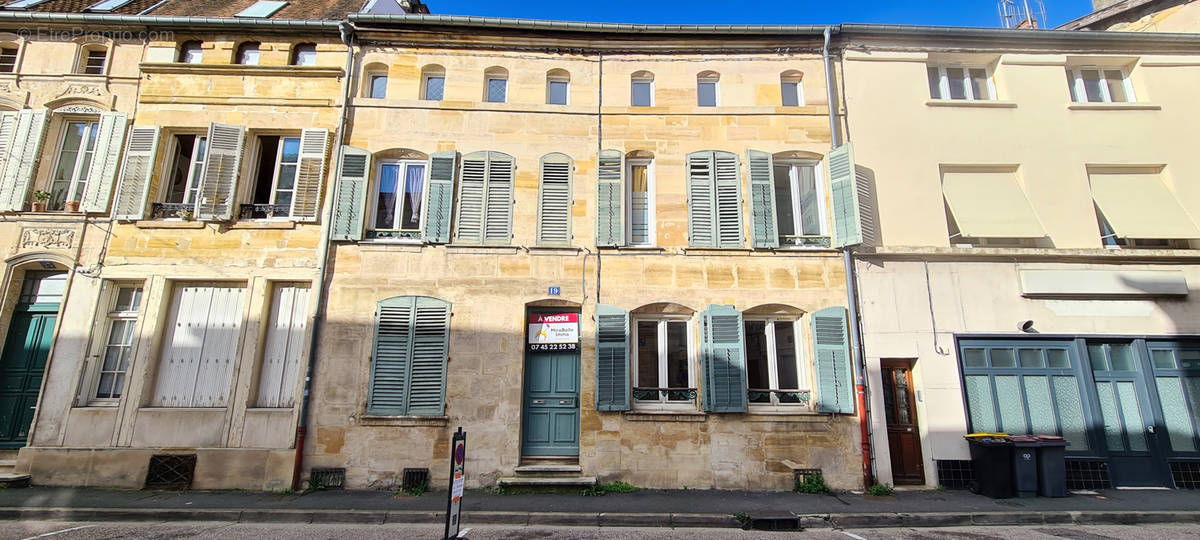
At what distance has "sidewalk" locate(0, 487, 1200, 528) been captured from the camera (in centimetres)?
645

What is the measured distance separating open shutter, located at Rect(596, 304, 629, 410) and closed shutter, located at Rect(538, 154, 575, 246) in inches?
57.0

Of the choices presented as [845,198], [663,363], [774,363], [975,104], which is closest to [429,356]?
[663,363]

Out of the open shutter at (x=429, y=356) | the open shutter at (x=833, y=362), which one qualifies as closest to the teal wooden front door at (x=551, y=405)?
the open shutter at (x=429, y=356)

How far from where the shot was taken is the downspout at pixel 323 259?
7.73 m

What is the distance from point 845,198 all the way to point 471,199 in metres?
6.36

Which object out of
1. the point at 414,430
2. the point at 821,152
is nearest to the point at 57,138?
the point at 414,430

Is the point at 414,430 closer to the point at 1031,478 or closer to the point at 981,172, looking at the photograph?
the point at 1031,478

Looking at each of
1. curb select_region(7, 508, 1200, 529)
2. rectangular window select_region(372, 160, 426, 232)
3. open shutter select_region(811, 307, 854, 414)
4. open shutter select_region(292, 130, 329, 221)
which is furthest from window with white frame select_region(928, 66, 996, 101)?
open shutter select_region(292, 130, 329, 221)

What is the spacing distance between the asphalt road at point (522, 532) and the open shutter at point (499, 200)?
14.5 feet

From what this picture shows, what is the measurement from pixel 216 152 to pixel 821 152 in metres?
10.5

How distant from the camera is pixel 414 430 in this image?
790 cm

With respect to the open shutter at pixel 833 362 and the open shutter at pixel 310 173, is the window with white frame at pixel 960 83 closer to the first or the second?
the open shutter at pixel 833 362

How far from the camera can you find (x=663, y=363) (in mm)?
8422

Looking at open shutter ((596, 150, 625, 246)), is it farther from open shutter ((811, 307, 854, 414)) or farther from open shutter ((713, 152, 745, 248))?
open shutter ((811, 307, 854, 414))
